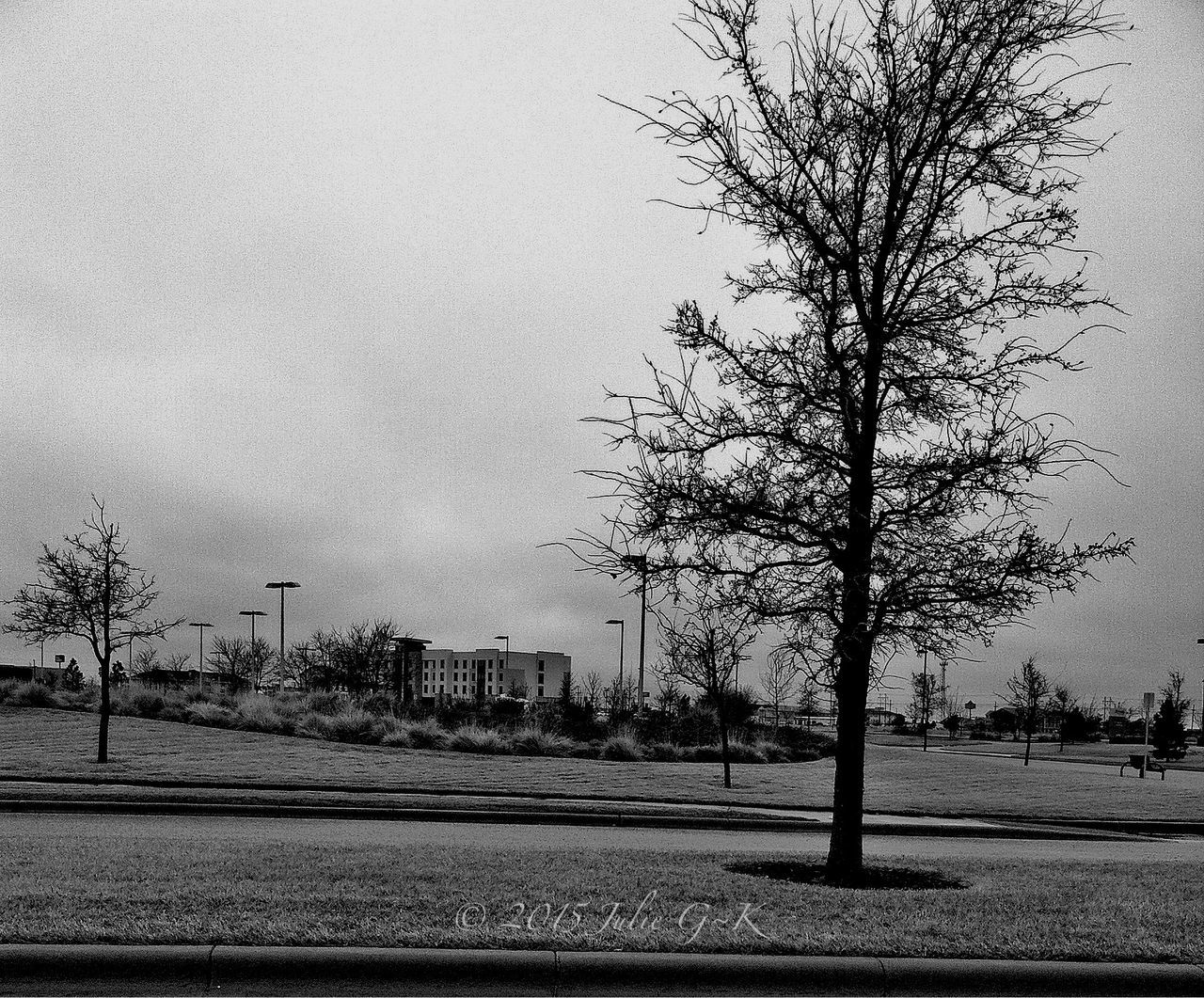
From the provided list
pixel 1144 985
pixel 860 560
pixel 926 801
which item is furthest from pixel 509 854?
pixel 926 801

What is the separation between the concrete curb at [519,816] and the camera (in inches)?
597

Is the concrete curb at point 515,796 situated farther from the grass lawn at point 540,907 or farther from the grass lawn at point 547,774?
the grass lawn at point 540,907

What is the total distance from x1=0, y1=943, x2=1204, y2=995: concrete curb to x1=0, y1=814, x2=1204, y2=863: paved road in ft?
18.3

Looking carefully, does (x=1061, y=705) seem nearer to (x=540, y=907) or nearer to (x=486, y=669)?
(x=540, y=907)

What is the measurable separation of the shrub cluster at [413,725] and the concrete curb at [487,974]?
23.8 meters

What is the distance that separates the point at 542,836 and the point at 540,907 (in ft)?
22.6

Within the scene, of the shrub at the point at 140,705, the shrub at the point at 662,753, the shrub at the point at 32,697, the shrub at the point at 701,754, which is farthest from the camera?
the shrub at the point at 32,697

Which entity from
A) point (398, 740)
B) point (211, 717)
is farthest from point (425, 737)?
point (211, 717)

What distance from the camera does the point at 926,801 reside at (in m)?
A: 21.7

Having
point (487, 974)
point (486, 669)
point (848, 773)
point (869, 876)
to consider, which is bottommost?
point (486, 669)

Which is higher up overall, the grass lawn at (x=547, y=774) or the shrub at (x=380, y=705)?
the grass lawn at (x=547, y=774)

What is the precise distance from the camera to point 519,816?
15.9 meters

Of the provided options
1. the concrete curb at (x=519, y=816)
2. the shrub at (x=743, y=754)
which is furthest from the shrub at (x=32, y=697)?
the concrete curb at (x=519, y=816)

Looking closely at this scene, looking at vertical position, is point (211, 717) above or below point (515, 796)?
below
